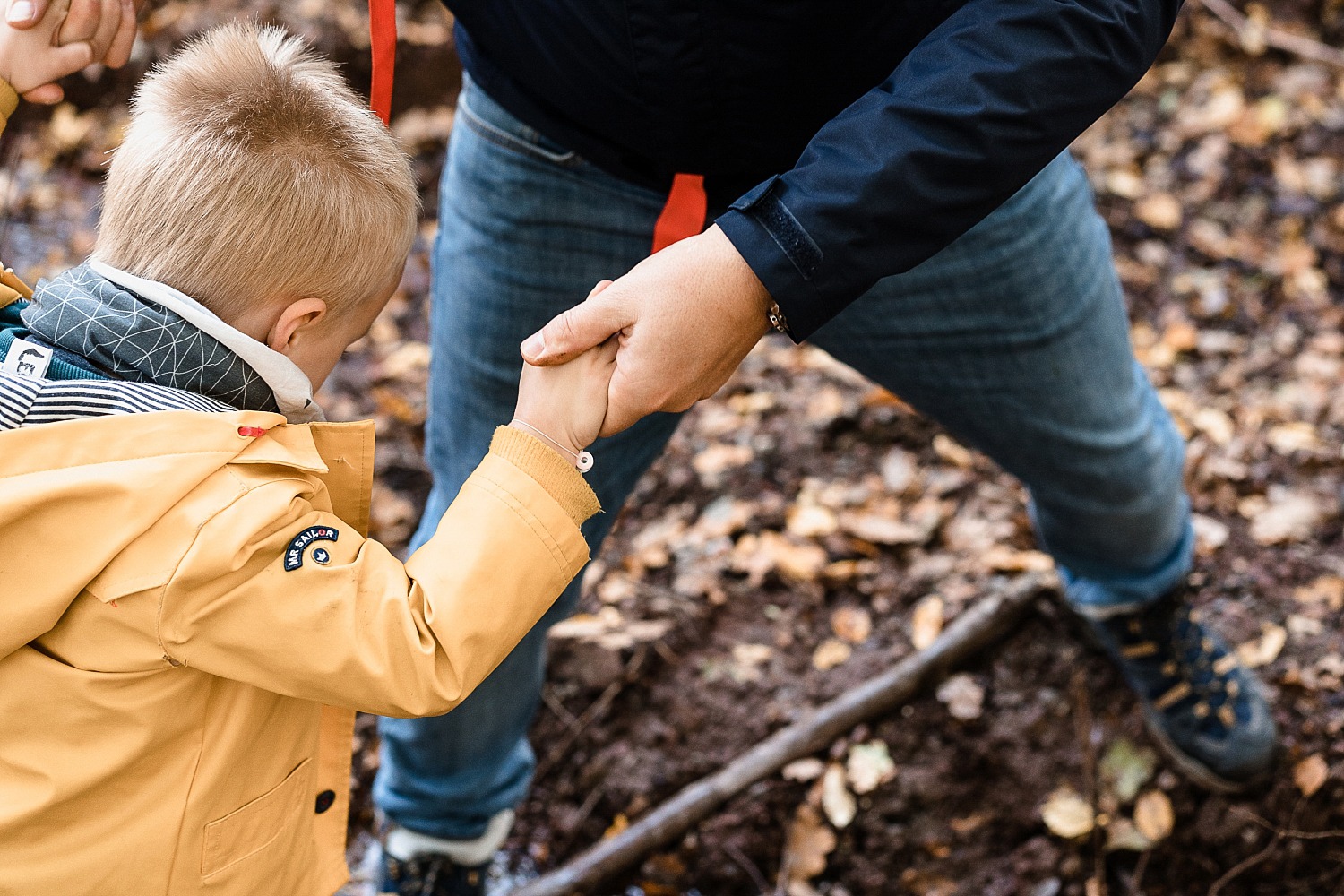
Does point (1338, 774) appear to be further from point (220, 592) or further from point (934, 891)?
point (220, 592)

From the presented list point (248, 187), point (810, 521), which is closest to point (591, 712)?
point (810, 521)

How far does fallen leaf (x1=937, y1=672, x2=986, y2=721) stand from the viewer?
2.75 metres

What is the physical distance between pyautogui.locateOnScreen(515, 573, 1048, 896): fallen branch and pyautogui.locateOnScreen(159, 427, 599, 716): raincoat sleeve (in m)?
1.30

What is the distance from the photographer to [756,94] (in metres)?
1.57

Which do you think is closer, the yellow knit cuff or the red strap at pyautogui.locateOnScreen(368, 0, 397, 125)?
the red strap at pyautogui.locateOnScreen(368, 0, 397, 125)

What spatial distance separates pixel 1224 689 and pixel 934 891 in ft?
2.60

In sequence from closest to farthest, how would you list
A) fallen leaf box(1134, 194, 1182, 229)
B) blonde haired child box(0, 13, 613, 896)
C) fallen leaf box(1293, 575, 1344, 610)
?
blonde haired child box(0, 13, 613, 896) < fallen leaf box(1293, 575, 1344, 610) < fallen leaf box(1134, 194, 1182, 229)

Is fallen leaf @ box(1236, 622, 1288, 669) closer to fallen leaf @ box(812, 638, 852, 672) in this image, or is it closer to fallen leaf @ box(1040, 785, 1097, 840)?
fallen leaf @ box(1040, 785, 1097, 840)

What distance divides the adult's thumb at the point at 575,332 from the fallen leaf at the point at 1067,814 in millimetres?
1774

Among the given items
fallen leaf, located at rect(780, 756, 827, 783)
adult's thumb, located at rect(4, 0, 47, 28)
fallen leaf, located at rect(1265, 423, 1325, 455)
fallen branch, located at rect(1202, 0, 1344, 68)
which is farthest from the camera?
fallen branch, located at rect(1202, 0, 1344, 68)

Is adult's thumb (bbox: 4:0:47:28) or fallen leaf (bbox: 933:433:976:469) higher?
adult's thumb (bbox: 4:0:47:28)

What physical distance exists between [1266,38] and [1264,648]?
3337 millimetres

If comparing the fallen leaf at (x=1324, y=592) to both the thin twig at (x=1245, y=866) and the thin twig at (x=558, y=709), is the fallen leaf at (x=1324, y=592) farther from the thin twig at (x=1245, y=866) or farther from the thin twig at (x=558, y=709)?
the thin twig at (x=558, y=709)

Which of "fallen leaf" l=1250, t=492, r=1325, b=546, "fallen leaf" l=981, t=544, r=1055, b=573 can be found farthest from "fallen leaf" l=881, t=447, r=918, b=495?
"fallen leaf" l=1250, t=492, r=1325, b=546
